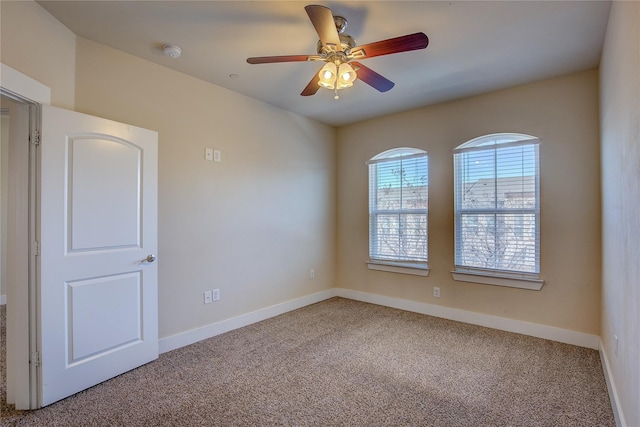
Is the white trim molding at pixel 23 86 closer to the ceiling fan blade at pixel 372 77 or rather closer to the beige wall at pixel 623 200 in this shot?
the ceiling fan blade at pixel 372 77

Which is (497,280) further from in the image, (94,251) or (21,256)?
(21,256)

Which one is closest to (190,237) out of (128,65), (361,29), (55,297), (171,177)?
(171,177)

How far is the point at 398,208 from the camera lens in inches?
170

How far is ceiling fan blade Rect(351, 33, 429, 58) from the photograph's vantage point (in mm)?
1794

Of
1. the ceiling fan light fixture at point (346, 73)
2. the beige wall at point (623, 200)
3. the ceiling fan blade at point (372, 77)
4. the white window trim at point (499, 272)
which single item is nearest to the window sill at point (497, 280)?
the white window trim at point (499, 272)

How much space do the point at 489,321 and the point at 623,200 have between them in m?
2.16

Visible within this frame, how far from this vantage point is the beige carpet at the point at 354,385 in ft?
6.48

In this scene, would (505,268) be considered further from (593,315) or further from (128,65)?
(128,65)

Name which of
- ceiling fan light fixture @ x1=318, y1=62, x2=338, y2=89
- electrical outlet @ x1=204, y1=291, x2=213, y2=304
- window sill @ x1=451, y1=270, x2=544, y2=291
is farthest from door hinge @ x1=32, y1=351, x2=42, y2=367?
window sill @ x1=451, y1=270, x2=544, y2=291

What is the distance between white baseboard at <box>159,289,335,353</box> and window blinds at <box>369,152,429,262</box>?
1.16m

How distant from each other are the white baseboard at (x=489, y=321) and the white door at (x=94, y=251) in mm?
2837

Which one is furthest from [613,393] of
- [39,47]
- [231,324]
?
[39,47]

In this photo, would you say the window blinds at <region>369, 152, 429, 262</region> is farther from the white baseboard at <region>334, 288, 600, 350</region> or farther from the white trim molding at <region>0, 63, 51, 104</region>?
the white trim molding at <region>0, 63, 51, 104</region>

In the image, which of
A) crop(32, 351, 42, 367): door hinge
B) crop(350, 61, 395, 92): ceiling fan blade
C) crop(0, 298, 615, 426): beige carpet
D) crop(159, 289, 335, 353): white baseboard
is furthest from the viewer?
crop(159, 289, 335, 353): white baseboard
